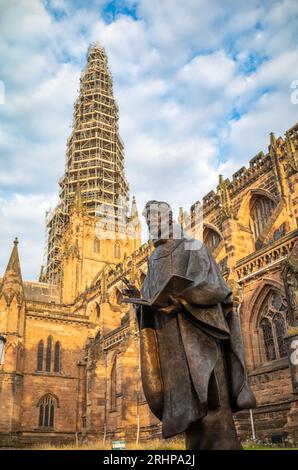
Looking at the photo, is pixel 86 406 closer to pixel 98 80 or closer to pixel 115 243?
pixel 115 243

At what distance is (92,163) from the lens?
51.7 metres

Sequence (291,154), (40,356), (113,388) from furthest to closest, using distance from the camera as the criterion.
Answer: (40,356) → (113,388) → (291,154)

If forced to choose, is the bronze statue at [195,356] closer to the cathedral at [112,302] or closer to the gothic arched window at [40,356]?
the cathedral at [112,302]

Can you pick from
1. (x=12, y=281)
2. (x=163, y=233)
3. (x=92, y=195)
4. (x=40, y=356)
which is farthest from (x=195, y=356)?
(x=92, y=195)

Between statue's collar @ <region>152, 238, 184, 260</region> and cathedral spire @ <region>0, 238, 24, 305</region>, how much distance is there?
26.7 m

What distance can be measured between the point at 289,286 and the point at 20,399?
63.6 ft

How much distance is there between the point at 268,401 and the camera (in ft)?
50.9

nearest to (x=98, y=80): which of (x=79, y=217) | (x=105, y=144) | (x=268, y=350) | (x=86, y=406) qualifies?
(x=105, y=144)

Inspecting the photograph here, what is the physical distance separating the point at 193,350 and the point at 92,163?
162 feet

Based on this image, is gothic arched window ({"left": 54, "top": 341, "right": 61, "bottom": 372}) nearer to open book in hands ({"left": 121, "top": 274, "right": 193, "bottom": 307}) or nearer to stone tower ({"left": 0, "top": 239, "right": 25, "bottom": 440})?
stone tower ({"left": 0, "top": 239, "right": 25, "bottom": 440})

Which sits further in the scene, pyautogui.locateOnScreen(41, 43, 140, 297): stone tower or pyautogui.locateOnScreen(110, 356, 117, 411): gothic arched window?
pyautogui.locateOnScreen(41, 43, 140, 297): stone tower

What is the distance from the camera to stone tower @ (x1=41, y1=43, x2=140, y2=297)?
44.1m

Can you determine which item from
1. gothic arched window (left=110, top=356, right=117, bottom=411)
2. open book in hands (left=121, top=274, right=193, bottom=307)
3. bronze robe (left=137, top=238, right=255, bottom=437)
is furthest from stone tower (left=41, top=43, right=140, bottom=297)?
open book in hands (left=121, top=274, right=193, bottom=307)

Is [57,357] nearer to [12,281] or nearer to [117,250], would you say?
[12,281]
